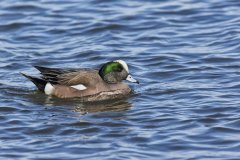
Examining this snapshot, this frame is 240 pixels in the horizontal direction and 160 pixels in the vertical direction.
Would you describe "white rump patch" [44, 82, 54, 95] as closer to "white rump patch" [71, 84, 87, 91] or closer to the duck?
the duck

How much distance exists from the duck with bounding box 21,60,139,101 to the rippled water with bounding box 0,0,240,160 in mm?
191

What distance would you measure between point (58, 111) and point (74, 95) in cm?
90

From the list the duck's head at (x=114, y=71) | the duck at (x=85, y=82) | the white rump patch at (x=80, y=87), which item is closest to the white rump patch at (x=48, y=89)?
the duck at (x=85, y=82)

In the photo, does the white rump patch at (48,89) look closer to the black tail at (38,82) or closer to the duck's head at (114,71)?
the black tail at (38,82)

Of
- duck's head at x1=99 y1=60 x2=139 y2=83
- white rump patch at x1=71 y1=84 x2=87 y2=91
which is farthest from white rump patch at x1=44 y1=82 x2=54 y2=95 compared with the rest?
duck's head at x1=99 y1=60 x2=139 y2=83

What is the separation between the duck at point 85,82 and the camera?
1324 centimetres

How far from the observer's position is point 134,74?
14.3m

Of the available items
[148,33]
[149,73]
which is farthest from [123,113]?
[148,33]

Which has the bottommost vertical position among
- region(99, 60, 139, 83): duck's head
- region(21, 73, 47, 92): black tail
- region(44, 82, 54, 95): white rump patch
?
region(44, 82, 54, 95): white rump patch

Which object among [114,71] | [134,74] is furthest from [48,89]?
[134,74]

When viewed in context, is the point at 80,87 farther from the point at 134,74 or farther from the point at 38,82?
the point at 134,74

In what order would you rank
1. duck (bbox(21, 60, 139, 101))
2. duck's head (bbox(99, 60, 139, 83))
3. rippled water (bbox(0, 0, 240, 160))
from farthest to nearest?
1. duck's head (bbox(99, 60, 139, 83))
2. duck (bbox(21, 60, 139, 101))
3. rippled water (bbox(0, 0, 240, 160))

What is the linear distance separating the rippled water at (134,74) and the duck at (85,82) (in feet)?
0.63

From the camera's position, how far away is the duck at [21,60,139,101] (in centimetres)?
1324
